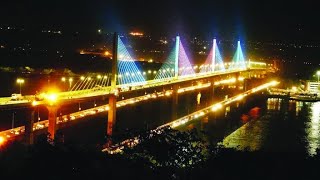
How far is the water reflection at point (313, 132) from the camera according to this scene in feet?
59.6

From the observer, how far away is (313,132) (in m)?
22.9

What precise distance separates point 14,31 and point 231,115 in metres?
16.0

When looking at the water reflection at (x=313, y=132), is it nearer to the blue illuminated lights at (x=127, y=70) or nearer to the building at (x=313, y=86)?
the blue illuminated lights at (x=127, y=70)

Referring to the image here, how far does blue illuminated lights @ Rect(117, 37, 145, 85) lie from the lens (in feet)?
68.9

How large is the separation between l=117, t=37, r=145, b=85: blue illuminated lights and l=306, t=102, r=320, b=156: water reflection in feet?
28.0

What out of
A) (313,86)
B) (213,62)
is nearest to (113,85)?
(213,62)

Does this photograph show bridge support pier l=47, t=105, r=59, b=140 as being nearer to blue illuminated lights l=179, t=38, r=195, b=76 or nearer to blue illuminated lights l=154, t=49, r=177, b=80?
blue illuminated lights l=154, t=49, r=177, b=80

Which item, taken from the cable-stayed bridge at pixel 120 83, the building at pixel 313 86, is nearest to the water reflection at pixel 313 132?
the cable-stayed bridge at pixel 120 83

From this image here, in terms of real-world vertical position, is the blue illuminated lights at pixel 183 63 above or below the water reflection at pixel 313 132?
above

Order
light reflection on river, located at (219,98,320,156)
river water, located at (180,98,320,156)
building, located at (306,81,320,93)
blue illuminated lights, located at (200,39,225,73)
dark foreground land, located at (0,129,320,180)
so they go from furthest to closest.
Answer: building, located at (306,81,320,93) < blue illuminated lights, located at (200,39,225,73) < river water, located at (180,98,320,156) < light reflection on river, located at (219,98,320,156) < dark foreground land, located at (0,129,320,180)

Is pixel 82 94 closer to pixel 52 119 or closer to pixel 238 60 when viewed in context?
pixel 52 119

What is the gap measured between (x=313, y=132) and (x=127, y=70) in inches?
469

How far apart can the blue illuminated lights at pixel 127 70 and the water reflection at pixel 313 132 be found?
8536 mm

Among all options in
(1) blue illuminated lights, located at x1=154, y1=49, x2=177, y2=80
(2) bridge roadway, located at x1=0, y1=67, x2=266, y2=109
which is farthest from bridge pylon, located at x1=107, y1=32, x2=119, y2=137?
(1) blue illuminated lights, located at x1=154, y1=49, x2=177, y2=80
